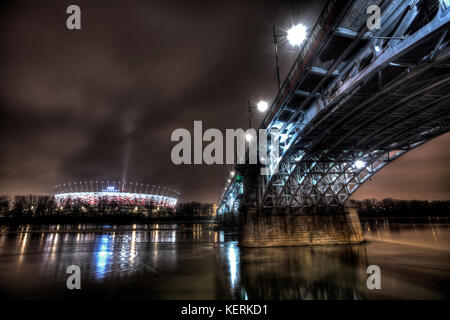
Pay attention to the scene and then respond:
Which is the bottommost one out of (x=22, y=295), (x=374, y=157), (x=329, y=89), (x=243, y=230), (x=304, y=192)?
(x=22, y=295)

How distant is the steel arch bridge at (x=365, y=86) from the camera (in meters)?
8.49

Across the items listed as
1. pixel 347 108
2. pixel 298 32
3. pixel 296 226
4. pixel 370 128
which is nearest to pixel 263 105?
pixel 347 108

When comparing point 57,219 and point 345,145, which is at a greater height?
point 345,145

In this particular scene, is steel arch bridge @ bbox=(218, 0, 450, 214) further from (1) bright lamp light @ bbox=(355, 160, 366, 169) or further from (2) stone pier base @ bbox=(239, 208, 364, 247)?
(2) stone pier base @ bbox=(239, 208, 364, 247)

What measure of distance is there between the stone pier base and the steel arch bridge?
227 cm

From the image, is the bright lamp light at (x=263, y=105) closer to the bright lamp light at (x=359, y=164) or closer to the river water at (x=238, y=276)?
the bright lamp light at (x=359, y=164)

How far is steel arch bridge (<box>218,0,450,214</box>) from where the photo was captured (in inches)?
334

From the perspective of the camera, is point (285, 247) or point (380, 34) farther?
point (285, 247)

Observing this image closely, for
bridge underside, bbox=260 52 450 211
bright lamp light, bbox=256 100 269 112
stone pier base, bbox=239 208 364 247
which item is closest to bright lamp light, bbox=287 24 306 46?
bridge underside, bbox=260 52 450 211
